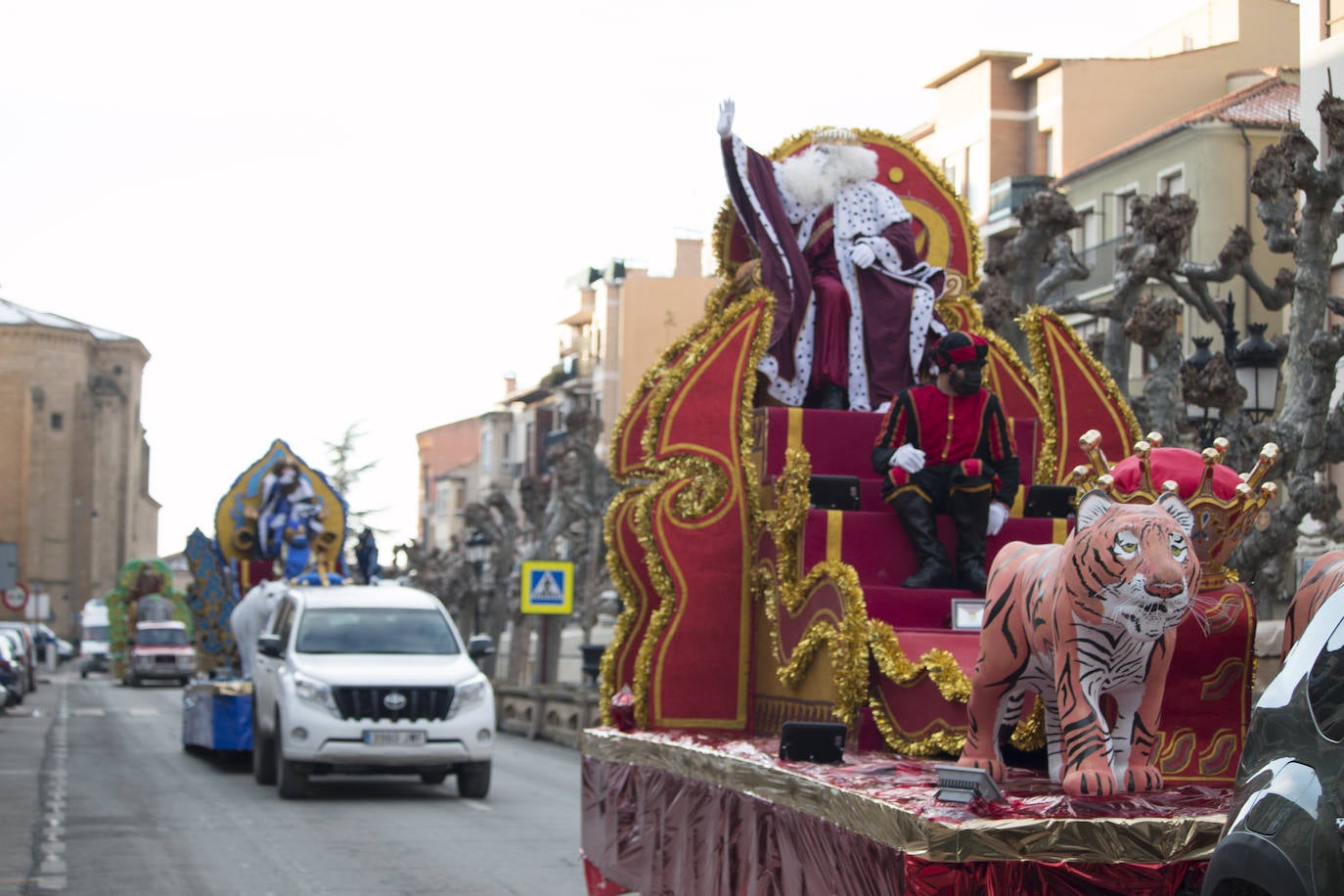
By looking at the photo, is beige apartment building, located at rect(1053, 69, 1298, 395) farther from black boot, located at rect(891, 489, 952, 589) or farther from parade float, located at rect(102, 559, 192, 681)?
black boot, located at rect(891, 489, 952, 589)

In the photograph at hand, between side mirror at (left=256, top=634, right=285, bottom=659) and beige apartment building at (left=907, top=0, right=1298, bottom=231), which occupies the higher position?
beige apartment building at (left=907, top=0, right=1298, bottom=231)

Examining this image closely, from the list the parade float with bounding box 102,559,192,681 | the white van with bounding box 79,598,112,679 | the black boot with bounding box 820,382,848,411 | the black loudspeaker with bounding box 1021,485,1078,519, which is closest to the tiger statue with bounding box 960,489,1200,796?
the black loudspeaker with bounding box 1021,485,1078,519

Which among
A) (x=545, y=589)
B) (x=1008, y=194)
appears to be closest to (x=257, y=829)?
(x=545, y=589)

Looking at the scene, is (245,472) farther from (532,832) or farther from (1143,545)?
(1143,545)

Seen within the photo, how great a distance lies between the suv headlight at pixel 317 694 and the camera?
17750 mm

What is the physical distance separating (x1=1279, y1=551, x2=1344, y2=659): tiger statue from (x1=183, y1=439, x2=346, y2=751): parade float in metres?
17.2

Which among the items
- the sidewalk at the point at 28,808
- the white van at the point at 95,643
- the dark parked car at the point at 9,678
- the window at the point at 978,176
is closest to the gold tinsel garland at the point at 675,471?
the sidewalk at the point at 28,808

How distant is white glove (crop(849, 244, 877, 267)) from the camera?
1048cm

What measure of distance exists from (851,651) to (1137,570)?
209cm

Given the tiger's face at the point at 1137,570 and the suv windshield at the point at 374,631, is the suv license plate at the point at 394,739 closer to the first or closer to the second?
the suv windshield at the point at 374,631

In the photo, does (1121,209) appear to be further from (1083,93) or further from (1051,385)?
(1051,385)

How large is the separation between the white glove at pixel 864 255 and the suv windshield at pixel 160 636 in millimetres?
46858

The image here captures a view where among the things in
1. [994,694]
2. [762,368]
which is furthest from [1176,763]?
[762,368]

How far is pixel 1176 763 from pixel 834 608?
1.94 meters
